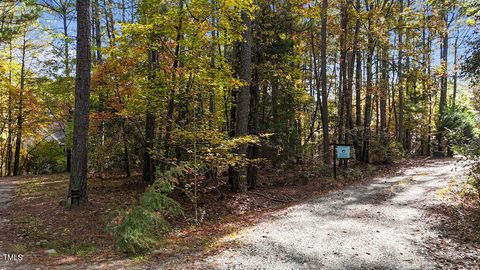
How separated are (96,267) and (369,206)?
235 inches

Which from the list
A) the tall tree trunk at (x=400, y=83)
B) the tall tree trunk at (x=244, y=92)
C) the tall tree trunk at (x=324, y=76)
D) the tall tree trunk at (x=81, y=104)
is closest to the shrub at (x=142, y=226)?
the tall tree trunk at (x=81, y=104)

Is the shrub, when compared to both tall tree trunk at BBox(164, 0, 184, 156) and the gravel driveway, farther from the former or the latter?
tall tree trunk at BBox(164, 0, 184, 156)

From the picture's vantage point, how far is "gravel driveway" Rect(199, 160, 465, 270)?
433 centimetres

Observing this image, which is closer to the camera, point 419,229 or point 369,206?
point 419,229

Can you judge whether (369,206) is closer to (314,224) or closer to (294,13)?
(314,224)

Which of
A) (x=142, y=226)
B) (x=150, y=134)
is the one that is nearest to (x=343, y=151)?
(x=150, y=134)

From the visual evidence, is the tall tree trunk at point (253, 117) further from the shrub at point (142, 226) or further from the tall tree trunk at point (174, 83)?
the shrub at point (142, 226)

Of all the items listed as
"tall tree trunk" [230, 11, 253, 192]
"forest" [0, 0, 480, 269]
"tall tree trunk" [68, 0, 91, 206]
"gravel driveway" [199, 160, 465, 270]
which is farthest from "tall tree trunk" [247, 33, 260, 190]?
"tall tree trunk" [68, 0, 91, 206]

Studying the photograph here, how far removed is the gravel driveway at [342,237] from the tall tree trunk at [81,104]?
437 centimetres

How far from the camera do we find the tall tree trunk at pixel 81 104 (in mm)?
7441

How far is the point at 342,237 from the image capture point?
17.5 ft

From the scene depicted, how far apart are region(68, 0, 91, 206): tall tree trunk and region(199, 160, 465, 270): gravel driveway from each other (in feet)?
14.3

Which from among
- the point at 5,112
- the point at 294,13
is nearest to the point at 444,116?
the point at 294,13

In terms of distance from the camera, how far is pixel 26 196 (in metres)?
9.68
